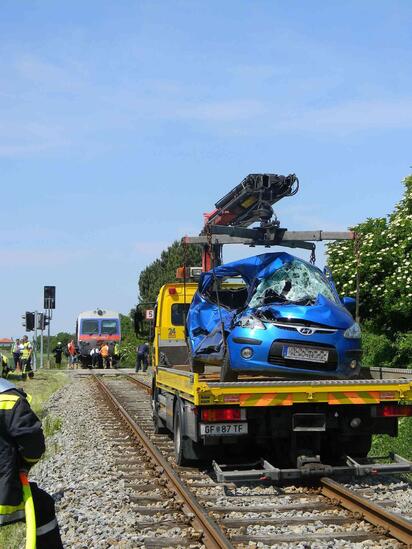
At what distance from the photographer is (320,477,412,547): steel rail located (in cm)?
676

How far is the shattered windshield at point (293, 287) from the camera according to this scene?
985cm

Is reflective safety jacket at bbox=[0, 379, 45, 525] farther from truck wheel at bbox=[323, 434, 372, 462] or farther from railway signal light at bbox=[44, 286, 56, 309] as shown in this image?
railway signal light at bbox=[44, 286, 56, 309]

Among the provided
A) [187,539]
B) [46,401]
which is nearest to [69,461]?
[187,539]

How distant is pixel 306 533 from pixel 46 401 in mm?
16280

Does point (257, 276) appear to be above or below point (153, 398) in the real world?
above

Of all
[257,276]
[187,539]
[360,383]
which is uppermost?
[257,276]

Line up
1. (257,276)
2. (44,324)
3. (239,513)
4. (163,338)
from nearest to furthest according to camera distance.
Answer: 1. (239,513)
2. (257,276)
3. (163,338)
4. (44,324)

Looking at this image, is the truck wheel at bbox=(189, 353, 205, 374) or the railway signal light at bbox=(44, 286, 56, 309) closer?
the truck wheel at bbox=(189, 353, 205, 374)

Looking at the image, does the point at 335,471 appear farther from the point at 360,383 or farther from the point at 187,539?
the point at 187,539

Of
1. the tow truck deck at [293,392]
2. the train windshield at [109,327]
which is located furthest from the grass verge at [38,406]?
the train windshield at [109,327]

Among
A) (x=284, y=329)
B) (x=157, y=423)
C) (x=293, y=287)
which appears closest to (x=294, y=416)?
(x=284, y=329)

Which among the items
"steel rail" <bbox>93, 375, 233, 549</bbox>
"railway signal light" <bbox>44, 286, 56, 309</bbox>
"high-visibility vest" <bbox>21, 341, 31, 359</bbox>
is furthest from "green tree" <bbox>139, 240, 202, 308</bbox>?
"steel rail" <bbox>93, 375, 233, 549</bbox>

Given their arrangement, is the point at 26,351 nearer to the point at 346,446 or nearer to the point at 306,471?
the point at 346,446

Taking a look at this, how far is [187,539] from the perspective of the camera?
691 cm
